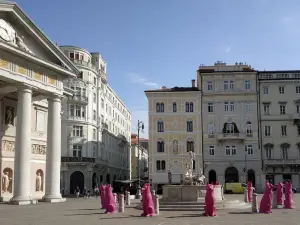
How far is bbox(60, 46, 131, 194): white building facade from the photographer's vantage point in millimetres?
66000

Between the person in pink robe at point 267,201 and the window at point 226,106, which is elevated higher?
the window at point 226,106

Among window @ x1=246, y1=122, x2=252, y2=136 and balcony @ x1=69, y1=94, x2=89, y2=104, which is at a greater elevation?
balcony @ x1=69, y1=94, x2=89, y2=104

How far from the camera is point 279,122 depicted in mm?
68750

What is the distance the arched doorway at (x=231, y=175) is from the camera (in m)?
67.9

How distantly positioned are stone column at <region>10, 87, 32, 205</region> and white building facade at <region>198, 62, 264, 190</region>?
40097 millimetres

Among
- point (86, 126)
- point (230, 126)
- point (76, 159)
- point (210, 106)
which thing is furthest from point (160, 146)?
point (76, 159)

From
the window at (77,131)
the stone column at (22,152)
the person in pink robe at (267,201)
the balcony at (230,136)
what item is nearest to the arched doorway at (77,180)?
the window at (77,131)

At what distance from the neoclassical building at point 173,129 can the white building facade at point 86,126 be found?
8.95 m

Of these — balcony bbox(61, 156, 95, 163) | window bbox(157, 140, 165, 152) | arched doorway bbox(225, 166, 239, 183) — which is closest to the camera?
balcony bbox(61, 156, 95, 163)

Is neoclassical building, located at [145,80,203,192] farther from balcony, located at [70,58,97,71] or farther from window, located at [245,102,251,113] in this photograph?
balcony, located at [70,58,97,71]

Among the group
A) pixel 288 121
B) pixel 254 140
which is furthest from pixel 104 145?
pixel 288 121

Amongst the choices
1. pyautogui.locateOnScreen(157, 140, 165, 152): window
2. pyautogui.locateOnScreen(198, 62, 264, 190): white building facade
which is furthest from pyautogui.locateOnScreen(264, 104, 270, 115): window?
pyautogui.locateOnScreen(157, 140, 165, 152): window

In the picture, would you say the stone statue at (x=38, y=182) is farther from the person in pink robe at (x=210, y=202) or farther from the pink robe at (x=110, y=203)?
the person in pink robe at (x=210, y=202)

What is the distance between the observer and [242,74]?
68.8m
